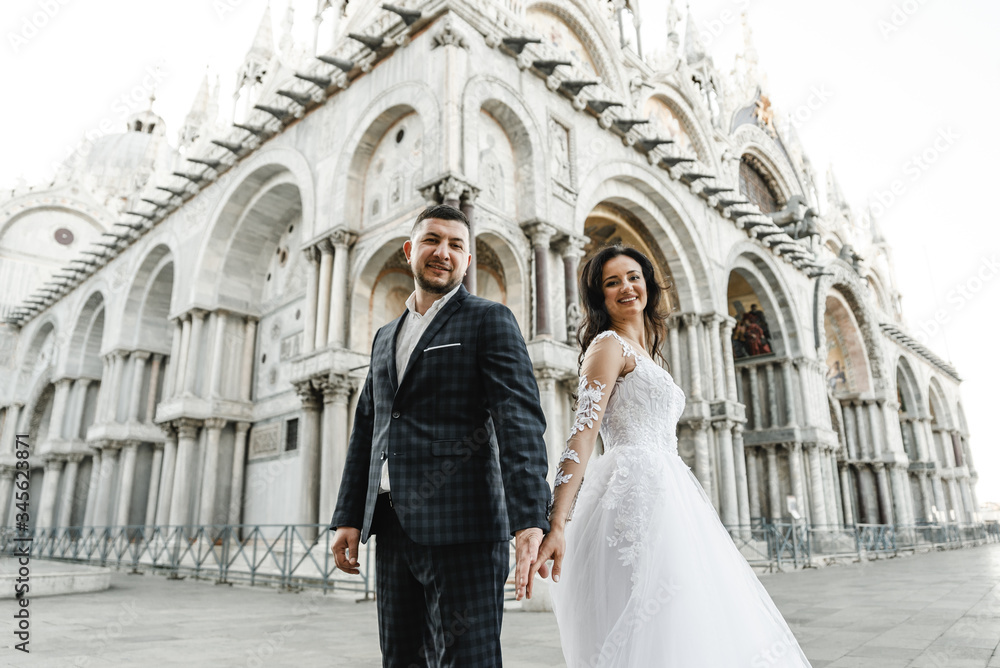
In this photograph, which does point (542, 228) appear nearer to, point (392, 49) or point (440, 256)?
point (392, 49)

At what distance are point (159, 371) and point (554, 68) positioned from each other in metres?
14.1

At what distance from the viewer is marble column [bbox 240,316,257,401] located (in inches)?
633

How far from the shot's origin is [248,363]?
1623 cm

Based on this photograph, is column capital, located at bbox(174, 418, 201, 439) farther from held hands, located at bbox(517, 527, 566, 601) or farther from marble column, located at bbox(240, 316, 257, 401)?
held hands, located at bbox(517, 527, 566, 601)

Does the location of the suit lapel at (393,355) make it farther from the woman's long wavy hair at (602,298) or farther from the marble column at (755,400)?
the marble column at (755,400)

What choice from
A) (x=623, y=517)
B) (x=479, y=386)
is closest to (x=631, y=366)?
(x=623, y=517)

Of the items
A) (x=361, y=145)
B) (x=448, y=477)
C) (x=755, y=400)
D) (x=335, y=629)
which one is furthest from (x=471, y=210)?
(x=755, y=400)

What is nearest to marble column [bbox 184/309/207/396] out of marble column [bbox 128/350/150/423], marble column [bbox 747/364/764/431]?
marble column [bbox 128/350/150/423]

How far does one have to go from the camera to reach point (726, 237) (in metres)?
19.2

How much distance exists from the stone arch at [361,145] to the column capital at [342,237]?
0.24 m

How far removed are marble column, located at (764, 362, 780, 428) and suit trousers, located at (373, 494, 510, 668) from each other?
67.9ft

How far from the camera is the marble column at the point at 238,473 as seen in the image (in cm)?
1520

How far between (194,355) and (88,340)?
29.8 feet

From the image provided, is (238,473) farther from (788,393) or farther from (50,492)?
(788,393)
